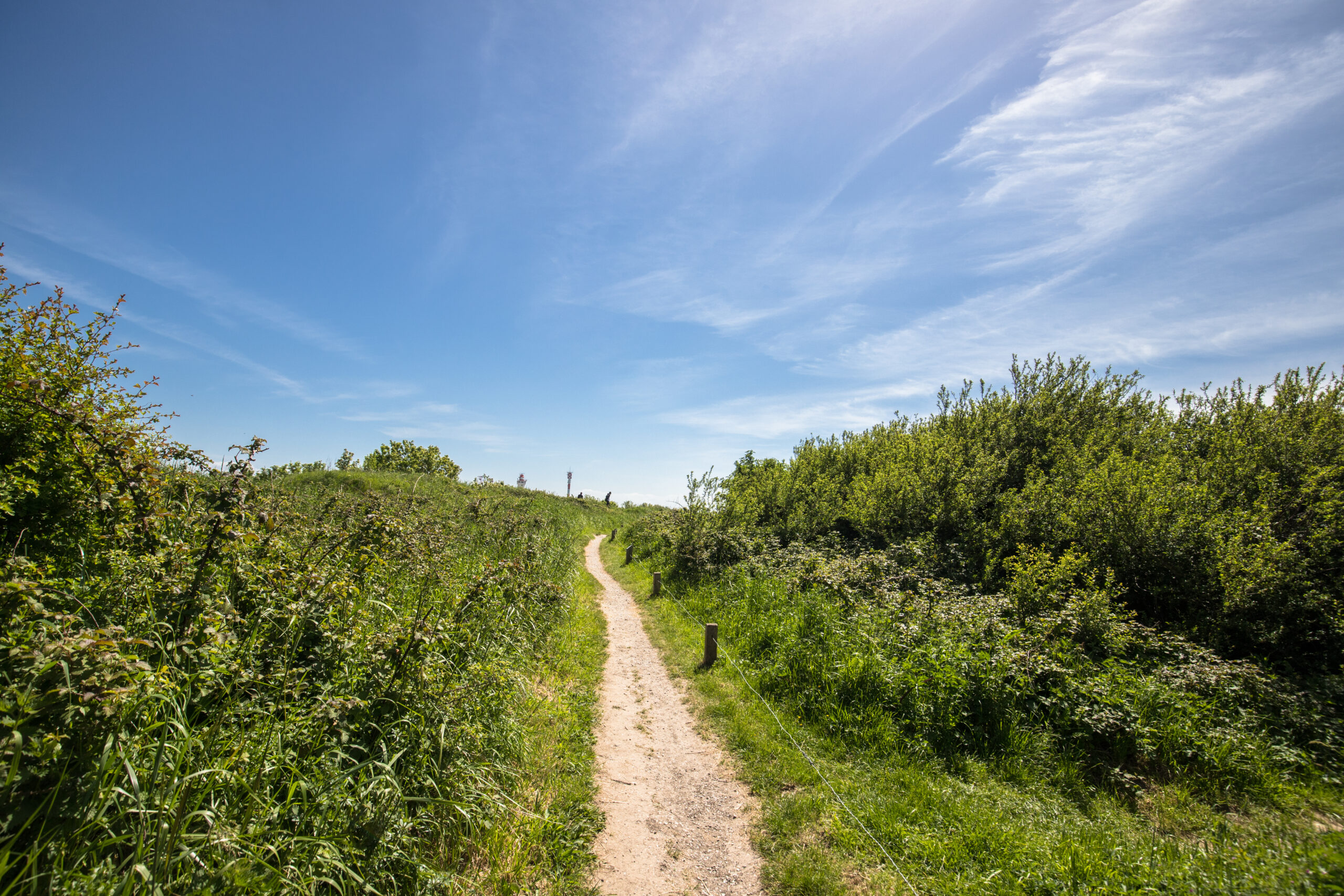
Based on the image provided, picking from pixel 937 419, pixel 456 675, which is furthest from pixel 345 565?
pixel 937 419

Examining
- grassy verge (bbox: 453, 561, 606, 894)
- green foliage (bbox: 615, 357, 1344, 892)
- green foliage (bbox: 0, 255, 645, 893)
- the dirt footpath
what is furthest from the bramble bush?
green foliage (bbox: 0, 255, 645, 893)

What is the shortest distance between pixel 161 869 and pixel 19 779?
75 cm

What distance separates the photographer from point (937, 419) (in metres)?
16.2

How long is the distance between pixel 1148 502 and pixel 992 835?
7.05 m

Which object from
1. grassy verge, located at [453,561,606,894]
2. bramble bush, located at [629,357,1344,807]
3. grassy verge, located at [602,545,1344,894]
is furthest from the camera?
bramble bush, located at [629,357,1344,807]

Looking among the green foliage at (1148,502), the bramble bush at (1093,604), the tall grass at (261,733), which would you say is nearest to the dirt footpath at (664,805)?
the tall grass at (261,733)

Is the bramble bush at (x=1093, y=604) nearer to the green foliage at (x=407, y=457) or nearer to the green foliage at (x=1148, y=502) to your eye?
the green foliage at (x=1148, y=502)

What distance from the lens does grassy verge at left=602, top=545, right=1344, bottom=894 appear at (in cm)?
367

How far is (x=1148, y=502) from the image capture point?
323 inches

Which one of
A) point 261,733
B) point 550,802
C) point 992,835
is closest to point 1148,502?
point 992,835

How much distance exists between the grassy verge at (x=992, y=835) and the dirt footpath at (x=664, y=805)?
0.30m

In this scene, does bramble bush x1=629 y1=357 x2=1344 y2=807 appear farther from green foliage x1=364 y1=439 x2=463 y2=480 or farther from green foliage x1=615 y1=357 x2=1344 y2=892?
green foliage x1=364 y1=439 x2=463 y2=480

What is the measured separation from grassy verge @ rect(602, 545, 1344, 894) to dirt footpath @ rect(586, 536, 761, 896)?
30 cm

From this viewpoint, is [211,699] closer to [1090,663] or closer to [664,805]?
[664,805]
